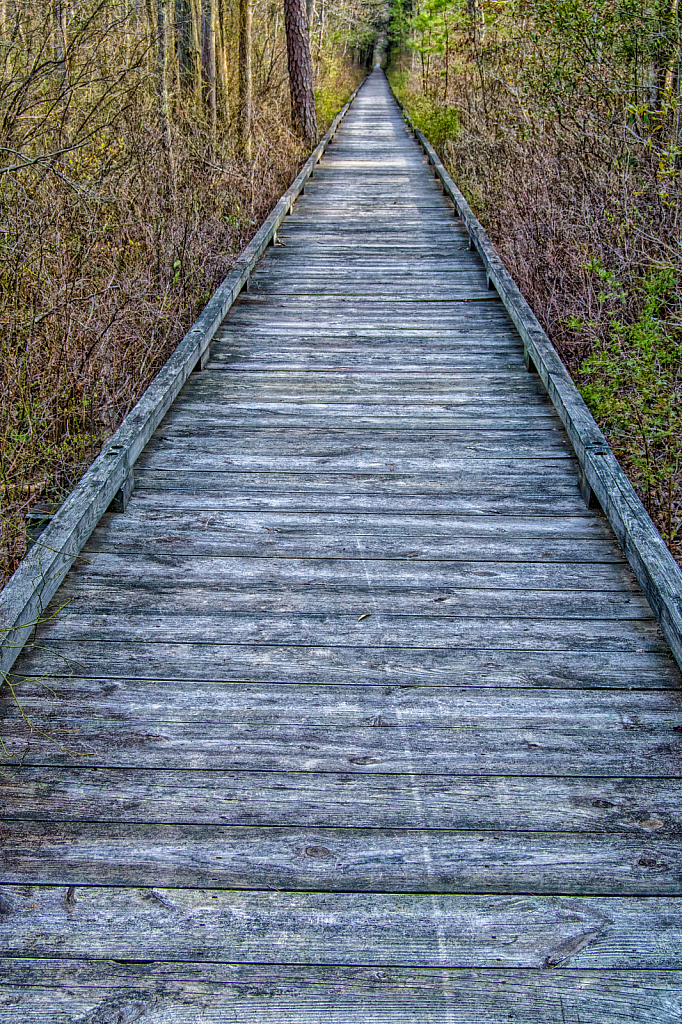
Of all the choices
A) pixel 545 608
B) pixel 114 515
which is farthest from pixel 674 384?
pixel 114 515

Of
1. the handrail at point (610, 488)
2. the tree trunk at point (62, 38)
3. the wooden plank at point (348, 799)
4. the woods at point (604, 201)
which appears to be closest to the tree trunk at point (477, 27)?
the woods at point (604, 201)

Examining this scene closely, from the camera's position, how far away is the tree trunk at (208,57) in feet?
34.3

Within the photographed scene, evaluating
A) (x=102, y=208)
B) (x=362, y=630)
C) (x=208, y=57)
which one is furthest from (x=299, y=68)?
(x=362, y=630)

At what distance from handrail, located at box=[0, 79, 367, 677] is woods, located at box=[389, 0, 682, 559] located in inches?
90.1

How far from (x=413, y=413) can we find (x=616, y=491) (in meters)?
1.43

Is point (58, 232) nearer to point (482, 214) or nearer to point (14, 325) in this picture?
point (14, 325)

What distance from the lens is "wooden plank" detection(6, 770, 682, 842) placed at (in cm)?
211

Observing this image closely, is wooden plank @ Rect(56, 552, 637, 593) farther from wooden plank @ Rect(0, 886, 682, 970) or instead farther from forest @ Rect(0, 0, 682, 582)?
wooden plank @ Rect(0, 886, 682, 970)

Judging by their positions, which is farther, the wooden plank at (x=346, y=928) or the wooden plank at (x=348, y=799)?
the wooden plank at (x=348, y=799)

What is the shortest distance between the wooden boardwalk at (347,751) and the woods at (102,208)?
0.61 metres

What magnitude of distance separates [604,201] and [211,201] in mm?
3708

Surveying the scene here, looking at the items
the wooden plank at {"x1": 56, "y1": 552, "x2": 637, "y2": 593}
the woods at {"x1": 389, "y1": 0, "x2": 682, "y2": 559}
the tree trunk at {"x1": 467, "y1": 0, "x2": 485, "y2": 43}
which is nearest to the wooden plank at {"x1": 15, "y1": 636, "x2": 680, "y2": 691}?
the wooden plank at {"x1": 56, "y1": 552, "x2": 637, "y2": 593}

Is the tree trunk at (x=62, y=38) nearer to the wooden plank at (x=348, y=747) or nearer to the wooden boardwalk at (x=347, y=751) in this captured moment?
the wooden boardwalk at (x=347, y=751)

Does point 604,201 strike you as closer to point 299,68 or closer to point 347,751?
point 347,751
